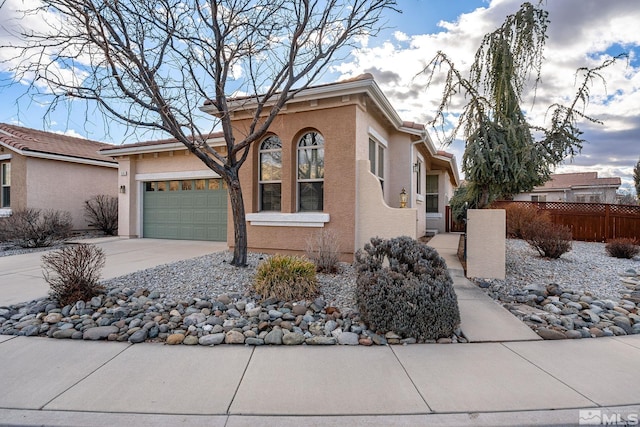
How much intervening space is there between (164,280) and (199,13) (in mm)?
5859

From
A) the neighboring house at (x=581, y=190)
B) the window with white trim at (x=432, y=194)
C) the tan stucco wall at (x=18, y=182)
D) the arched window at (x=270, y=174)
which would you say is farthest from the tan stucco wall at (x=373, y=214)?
the neighboring house at (x=581, y=190)

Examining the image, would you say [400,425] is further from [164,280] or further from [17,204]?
[17,204]

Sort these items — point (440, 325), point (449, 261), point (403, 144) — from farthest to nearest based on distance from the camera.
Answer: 1. point (403, 144)
2. point (449, 261)
3. point (440, 325)

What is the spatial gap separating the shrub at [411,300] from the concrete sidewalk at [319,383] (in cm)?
26

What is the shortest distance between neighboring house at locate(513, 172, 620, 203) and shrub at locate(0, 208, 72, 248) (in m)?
32.1

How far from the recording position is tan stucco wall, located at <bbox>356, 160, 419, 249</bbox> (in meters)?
7.67

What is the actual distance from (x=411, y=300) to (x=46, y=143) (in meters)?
19.4

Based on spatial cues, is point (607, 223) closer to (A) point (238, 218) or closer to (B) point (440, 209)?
(B) point (440, 209)

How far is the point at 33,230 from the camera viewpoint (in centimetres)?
1106

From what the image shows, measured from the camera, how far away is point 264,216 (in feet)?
29.0

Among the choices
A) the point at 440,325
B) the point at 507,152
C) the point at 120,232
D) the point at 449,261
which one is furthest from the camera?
the point at 120,232

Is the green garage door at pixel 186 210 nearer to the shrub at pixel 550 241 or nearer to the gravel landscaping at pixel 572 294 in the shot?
the gravel landscaping at pixel 572 294

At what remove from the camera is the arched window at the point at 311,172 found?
8586 mm

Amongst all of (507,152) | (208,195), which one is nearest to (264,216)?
(208,195)
